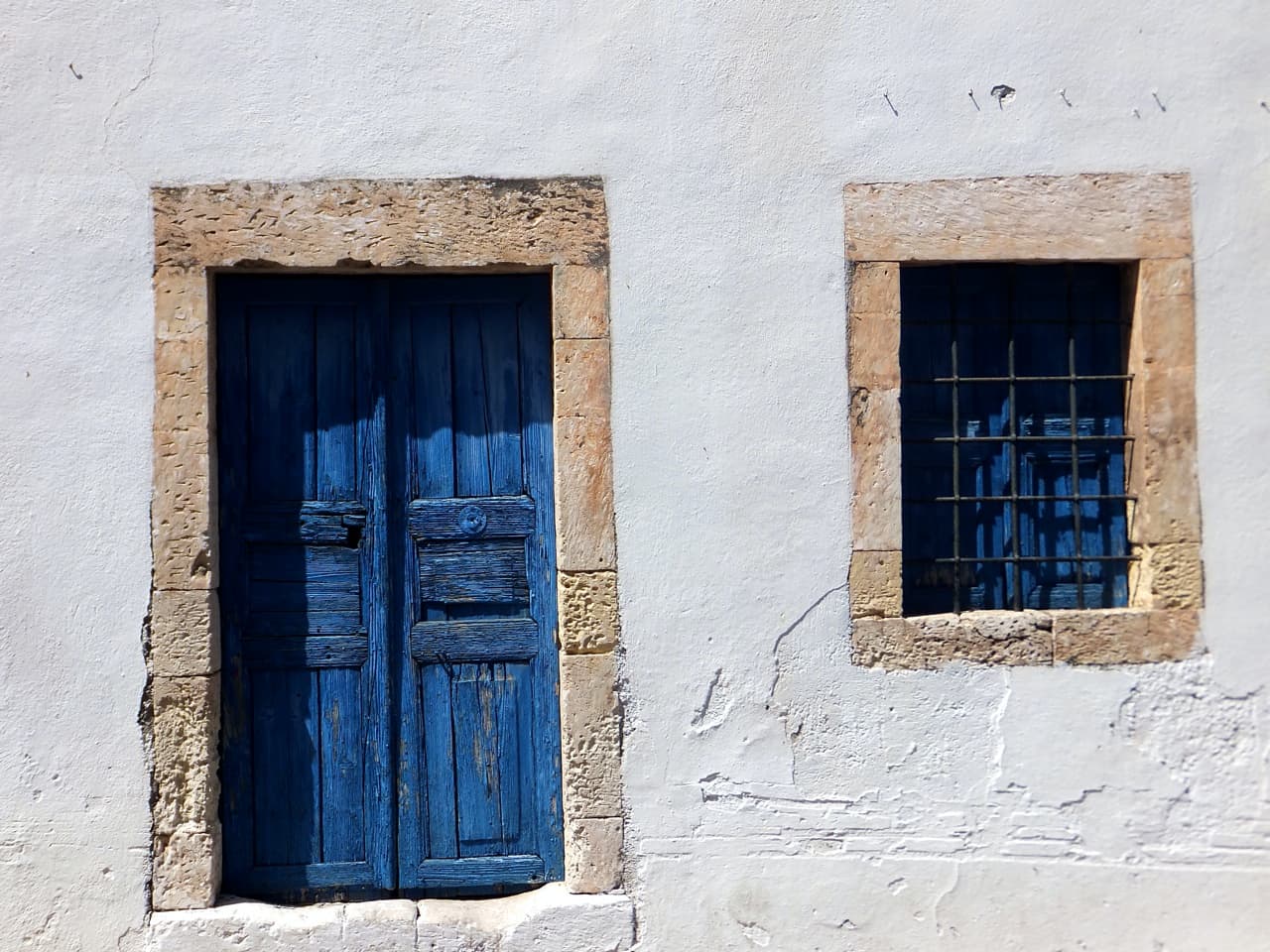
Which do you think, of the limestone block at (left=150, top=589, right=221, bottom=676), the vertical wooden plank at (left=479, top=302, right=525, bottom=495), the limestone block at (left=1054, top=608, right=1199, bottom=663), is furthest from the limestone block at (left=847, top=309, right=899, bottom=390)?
the limestone block at (left=150, top=589, right=221, bottom=676)

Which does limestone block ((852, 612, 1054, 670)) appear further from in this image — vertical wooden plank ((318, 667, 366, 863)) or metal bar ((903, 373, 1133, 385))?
vertical wooden plank ((318, 667, 366, 863))

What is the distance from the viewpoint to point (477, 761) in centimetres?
344

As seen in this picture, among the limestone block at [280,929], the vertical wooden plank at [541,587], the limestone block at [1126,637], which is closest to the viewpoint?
the limestone block at [280,929]

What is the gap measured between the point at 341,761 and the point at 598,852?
2.66ft

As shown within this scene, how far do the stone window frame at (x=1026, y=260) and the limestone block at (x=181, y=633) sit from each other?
184 cm

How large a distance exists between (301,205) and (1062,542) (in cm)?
245

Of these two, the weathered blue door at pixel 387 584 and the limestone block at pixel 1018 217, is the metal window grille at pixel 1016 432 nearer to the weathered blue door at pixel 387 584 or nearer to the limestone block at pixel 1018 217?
the limestone block at pixel 1018 217

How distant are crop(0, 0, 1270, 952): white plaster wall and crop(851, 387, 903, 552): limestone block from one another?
1.9 inches

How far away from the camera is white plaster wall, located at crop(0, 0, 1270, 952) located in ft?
10.8

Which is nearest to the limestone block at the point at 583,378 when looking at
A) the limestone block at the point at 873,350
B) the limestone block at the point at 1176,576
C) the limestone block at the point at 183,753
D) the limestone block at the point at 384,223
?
the limestone block at the point at 384,223

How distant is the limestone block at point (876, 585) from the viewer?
3316 mm

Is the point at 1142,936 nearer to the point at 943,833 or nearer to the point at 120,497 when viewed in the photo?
the point at 943,833

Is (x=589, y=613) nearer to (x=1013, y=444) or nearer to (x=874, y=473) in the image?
(x=874, y=473)

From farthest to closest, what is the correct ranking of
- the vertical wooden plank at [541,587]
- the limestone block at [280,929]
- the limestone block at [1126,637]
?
the vertical wooden plank at [541,587]
the limestone block at [1126,637]
the limestone block at [280,929]
